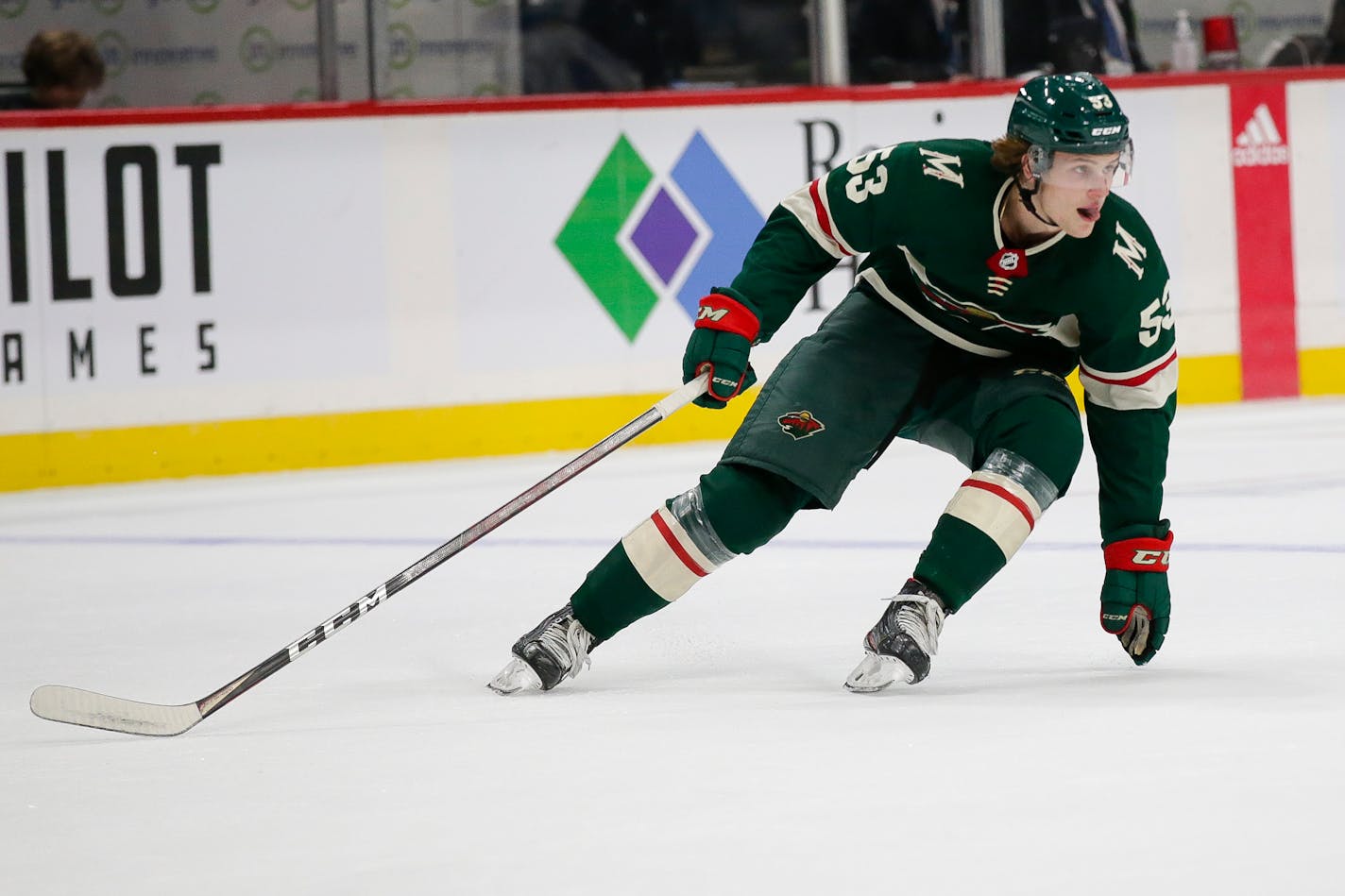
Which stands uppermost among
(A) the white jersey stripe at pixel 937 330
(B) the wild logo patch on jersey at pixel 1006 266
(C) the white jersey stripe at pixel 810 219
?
(C) the white jersey stripe at pixel 810 219

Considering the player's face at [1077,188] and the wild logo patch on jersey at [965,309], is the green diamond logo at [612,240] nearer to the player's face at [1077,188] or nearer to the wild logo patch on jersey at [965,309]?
the wild logo patch on jersey at [965,309]

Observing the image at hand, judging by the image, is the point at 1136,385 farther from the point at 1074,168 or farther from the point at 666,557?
the point at 666,557

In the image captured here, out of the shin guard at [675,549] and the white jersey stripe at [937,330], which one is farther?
the white jersey stripe at [937,330]

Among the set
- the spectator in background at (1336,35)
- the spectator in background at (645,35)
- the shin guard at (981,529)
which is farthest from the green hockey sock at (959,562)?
the spectator in background at (1336,35)

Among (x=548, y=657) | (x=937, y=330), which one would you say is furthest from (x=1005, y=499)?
(x=548, y=657)

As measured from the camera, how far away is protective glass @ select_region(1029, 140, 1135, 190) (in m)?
2.45

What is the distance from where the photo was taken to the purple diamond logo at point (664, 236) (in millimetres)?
5914

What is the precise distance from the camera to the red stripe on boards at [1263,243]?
6.52 metres

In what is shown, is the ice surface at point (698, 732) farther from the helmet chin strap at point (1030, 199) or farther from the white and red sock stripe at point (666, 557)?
the helmet chin strap at point (1030, 199)

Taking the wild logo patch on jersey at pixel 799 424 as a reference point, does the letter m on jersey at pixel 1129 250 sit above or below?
above

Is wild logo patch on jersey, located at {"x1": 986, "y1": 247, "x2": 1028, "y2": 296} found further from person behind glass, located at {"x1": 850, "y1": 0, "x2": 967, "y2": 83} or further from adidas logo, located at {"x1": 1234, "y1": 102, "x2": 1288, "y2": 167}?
adidas logo, located at {"x1": 1234, "y1": 102, "x2": 1288, "y2": 167}

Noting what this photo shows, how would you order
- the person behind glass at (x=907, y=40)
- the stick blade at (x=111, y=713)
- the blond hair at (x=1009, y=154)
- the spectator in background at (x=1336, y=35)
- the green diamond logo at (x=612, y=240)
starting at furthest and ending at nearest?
1. the spectator in background at (x=1336, y=35)
2. the person behind glass at (x=907, y=40)
3. the green diamond logo at (x=612, y=240)
4. the blond hair at (x=1009, y=154)
5. the stick blade at (x=111, y=713)

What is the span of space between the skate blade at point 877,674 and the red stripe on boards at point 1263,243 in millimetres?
4355

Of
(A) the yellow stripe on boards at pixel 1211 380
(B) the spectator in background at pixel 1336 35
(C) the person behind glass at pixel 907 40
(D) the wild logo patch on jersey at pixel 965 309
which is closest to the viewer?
(D) the wild logo patch on jersey at pixel 965 309
